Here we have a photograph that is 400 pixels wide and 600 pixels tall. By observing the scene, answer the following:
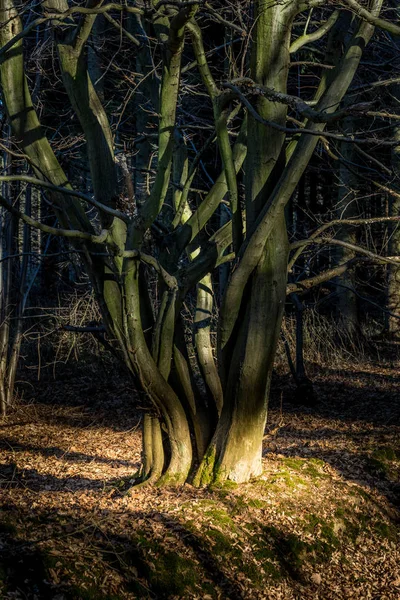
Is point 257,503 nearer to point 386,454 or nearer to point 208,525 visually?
point 208,525

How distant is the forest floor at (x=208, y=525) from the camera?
5.04 meters

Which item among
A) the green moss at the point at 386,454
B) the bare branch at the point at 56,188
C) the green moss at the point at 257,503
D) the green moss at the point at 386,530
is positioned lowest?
the green moss at the point at 386,530

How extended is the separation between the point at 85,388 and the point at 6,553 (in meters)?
7.64

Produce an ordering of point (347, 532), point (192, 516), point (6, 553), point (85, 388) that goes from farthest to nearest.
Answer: point (85, 388) < point (347, 532) < point (192, 516) < point (6, 553)

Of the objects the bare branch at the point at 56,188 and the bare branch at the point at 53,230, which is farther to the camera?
the bare branch at the point at 53,230

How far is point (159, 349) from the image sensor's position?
649cm

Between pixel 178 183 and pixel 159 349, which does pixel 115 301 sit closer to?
pixel 159 349

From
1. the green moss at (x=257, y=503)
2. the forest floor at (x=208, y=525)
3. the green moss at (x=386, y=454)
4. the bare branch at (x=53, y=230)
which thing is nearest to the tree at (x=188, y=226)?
the bare branch at (x=53, y=230)

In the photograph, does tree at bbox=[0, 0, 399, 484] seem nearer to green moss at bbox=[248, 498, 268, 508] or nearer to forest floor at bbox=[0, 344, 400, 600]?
green moss at bbox=[248, 498, 268, 508]

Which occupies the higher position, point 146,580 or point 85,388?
point 85,388

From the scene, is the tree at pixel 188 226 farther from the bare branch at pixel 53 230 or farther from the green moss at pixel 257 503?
the green moss at pixel 257 503

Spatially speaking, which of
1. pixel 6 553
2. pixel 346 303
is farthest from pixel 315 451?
pixel 346 303

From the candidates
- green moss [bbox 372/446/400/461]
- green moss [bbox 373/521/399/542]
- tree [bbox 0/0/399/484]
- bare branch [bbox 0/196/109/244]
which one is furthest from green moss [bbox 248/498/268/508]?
bare branch [bbox 0/196/109/244]

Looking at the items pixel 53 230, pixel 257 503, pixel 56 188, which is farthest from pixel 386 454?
pixel 56 188
